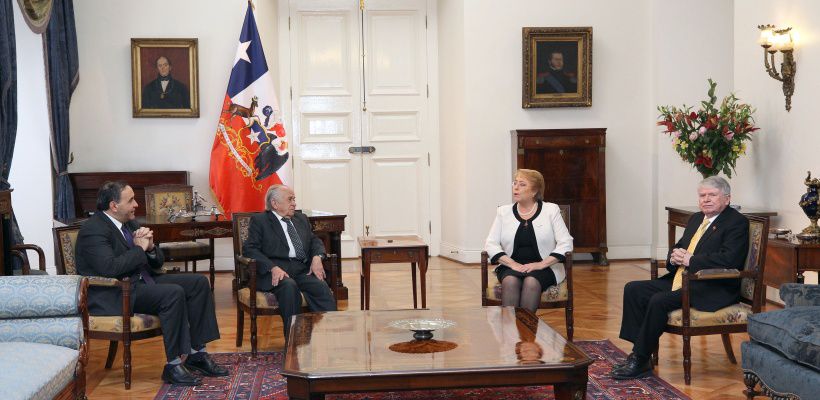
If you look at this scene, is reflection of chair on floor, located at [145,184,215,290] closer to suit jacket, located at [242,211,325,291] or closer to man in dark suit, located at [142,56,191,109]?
man in dark suit, located at [142,56,191,109]

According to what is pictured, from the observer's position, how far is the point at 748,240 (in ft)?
16.5

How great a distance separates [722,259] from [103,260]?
3.32 meters

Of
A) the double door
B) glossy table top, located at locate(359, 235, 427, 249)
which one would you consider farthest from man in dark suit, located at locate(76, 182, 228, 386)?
the double door

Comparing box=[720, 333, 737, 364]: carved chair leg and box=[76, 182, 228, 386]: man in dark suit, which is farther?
box=[720, 333, 737, 364]: carved chair leg

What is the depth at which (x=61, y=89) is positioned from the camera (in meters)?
8.59

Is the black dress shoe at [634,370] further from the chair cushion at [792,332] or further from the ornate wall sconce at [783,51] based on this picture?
the ornate wall sconce at [783,51]

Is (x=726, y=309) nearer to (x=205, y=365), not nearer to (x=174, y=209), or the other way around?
(x=205, y=365)

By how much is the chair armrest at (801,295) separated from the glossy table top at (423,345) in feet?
3.70

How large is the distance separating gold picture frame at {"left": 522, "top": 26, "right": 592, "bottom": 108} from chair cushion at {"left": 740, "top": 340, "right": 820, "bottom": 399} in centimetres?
542

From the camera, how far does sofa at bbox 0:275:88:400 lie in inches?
151

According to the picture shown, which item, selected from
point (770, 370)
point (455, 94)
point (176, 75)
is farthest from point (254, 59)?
point (770, 370)

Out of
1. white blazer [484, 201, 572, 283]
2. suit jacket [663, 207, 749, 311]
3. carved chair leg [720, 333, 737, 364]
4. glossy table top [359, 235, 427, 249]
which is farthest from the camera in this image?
glossy table top [359, 235, 427, 249]

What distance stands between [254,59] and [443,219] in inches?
113

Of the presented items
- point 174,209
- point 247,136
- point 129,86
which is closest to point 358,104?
point 247,136
